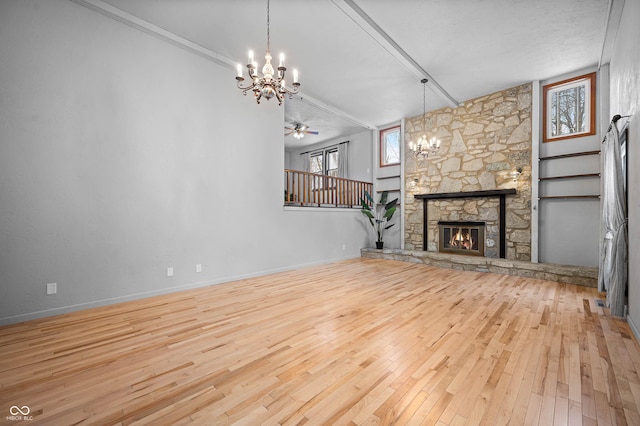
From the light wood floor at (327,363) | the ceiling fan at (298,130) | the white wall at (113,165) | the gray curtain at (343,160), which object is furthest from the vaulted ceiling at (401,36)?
the light wood floor at (327,363)

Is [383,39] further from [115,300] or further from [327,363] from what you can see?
Answer: [115,300]

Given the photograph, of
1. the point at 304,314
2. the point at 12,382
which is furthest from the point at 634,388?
the point at 12,382

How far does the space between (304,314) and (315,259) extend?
10.1 feet

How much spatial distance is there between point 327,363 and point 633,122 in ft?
12.5

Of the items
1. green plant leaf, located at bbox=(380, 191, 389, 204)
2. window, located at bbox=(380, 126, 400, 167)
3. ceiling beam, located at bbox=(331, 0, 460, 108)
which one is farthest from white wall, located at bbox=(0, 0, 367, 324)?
window, located at bbox=(380, 126, 400, 167)

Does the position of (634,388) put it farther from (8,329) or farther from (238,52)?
(238,52)

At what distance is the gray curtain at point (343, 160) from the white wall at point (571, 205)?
16.8ft

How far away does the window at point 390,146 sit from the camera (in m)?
7.81

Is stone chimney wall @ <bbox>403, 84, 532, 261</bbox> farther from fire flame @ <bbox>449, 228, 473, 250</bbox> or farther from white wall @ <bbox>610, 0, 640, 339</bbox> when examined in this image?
white wall @ <bbox>610, 0, 640, 339</bbox>

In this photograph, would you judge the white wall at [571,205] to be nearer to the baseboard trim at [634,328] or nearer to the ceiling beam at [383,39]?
the ceiling beam at [383,39]

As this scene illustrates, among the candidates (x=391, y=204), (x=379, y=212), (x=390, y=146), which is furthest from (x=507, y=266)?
(x=390, y=146)

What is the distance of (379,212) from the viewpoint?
8.02 m

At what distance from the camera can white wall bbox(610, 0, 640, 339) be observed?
253 cm

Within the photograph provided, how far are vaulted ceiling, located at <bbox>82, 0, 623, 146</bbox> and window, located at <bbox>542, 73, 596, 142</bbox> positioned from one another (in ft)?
1.01
